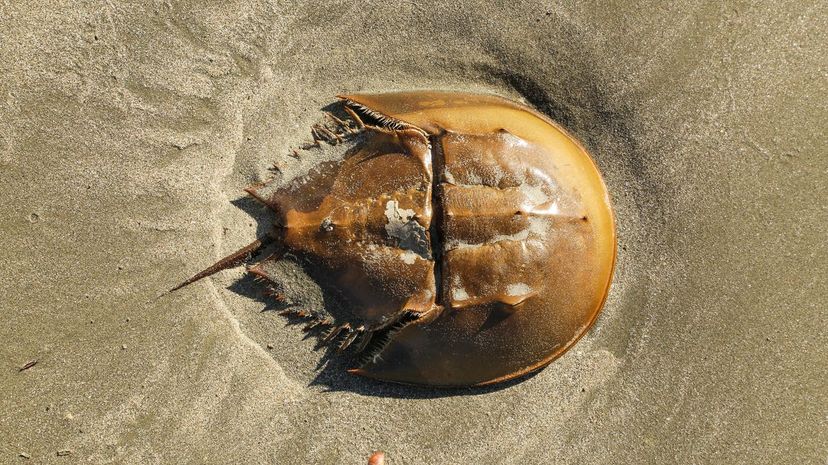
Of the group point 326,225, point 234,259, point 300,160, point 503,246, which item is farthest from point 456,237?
point 234,259

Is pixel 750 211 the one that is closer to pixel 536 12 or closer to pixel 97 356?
pixel 536 12

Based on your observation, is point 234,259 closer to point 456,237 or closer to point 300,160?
point 300,160

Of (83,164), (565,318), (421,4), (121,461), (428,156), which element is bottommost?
(121,461)

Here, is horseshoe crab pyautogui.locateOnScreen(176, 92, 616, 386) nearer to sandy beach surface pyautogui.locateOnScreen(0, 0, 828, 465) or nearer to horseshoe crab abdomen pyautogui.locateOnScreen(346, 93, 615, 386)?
horseshoe crab abdomen pyautogui.locateOnScreen(346, 93, 615, 386)

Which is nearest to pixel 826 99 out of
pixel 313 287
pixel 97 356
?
pixel 313 287

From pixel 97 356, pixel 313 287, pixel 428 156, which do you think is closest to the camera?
pixel 428 156

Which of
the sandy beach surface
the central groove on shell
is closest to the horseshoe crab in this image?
the central groove on shell

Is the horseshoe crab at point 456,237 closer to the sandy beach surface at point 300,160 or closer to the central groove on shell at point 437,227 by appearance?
the central groove on shell at point 437,227
